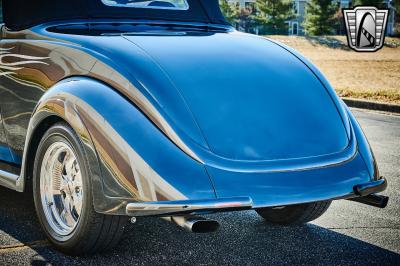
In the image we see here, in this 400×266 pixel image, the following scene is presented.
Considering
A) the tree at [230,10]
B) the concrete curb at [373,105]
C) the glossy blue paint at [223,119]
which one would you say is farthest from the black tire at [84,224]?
the tree at [230,10]

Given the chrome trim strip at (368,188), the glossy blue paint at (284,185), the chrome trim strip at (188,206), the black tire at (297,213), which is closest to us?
the chrome trim strip at (188,206)

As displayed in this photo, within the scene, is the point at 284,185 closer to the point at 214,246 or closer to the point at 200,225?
the point at 200,225

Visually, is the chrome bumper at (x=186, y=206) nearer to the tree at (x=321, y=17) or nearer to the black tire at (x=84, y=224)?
the black tire at (x=84, y=224)

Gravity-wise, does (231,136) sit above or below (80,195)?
above

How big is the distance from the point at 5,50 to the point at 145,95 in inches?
57.2

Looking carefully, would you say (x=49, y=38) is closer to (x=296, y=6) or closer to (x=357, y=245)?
(x=357, y=245)

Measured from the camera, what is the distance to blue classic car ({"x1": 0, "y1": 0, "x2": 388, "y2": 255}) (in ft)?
10.2

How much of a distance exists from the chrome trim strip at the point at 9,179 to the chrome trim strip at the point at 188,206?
1.15 m

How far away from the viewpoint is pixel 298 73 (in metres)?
3.78

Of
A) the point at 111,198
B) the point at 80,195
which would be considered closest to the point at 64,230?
the point at 80,195

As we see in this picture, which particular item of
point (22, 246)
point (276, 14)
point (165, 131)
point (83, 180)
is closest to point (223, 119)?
point (165, 131)

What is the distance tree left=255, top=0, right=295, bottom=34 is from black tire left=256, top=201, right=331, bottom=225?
5685cm

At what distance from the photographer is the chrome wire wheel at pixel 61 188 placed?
3.49 metres

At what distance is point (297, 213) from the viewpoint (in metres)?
4.10
